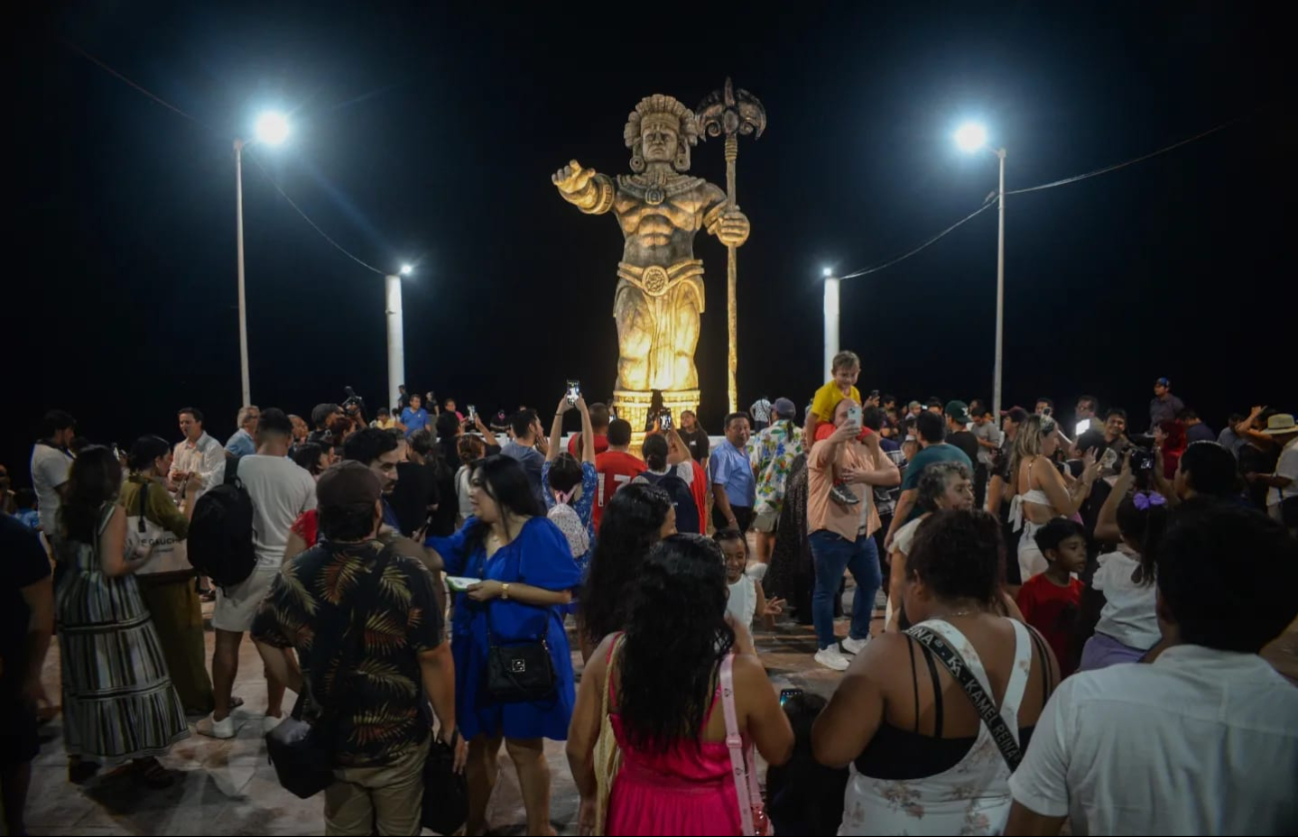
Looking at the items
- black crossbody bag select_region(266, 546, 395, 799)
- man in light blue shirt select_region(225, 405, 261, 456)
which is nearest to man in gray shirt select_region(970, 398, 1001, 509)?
black crossbody bag select_region(266, 546, 395, 799)

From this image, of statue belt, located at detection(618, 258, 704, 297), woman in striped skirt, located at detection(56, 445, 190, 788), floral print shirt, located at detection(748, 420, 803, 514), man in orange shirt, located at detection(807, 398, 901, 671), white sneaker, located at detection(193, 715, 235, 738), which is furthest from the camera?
statue belt, located at detection(618, 258, 704, 297)

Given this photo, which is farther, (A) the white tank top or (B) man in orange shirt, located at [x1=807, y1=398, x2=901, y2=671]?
(B) man in orange shirt, located at [x1=807, y1=398, x2=901, y2=671]

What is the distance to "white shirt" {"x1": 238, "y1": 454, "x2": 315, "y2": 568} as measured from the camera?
4.52m

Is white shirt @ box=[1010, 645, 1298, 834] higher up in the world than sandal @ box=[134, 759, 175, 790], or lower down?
higher up

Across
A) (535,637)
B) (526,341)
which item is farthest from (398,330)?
(535,637)

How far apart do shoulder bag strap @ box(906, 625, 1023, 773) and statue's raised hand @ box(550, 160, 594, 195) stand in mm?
10089

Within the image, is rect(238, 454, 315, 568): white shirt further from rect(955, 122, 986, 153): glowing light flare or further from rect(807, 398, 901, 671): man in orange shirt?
rect(955, 122, 986, 153): glowing light flare

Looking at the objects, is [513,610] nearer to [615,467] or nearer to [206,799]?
[206,799]

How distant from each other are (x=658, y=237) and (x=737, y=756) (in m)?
10.3

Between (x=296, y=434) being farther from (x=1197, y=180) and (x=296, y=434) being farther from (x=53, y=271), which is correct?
(x=1197, y=180)

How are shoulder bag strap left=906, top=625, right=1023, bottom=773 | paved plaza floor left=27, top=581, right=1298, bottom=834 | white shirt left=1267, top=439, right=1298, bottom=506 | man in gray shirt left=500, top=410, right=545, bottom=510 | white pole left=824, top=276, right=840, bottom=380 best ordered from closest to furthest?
shoulder bag strap left=906, top=625, right=1023, bottom=773, paved plaza floor left=27, top=581, right=1298, bottom=834, man in gray shirt left=500, top=410, right=545, bottom=510, white shirt left=1267, top=439, right=1298, bottom=506, white pole left=824, top=276, right=840, bottom=380

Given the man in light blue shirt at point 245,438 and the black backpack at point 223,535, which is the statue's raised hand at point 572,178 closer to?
the man in light blue shirt at point 245,438

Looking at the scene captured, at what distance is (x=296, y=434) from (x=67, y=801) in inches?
201

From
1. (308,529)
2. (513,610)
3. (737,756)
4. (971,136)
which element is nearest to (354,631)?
(513,610)
